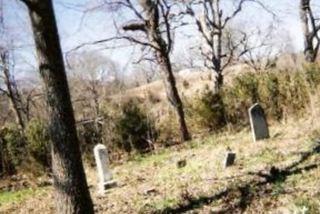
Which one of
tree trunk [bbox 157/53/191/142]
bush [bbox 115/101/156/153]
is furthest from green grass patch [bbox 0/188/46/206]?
tree trunk [bbox 157/53/191/142]

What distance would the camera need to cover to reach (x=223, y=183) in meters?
10.7

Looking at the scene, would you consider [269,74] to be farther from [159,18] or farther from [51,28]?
[51,28]

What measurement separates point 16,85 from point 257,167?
111 ft

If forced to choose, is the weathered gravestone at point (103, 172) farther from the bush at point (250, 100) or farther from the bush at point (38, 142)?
the bush at point (250, 100)

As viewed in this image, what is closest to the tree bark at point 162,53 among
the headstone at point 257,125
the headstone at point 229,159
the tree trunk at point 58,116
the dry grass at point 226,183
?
the dry grass at point 226,183

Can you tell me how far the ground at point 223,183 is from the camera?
8.88m

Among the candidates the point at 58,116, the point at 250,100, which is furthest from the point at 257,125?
the point at 58,116

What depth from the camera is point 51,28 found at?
30.2 ft

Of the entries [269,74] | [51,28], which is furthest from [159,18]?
[51,28]

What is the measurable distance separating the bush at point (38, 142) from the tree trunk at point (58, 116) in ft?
38.4

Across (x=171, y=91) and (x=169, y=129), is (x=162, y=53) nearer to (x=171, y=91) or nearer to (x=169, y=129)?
(x=171, y=91)

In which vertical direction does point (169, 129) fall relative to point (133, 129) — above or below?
below

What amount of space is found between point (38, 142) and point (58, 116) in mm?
12270

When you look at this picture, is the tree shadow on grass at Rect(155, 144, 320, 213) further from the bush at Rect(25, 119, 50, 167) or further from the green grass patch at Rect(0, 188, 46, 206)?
the bush at Rect(25, 119, 50, 167)
